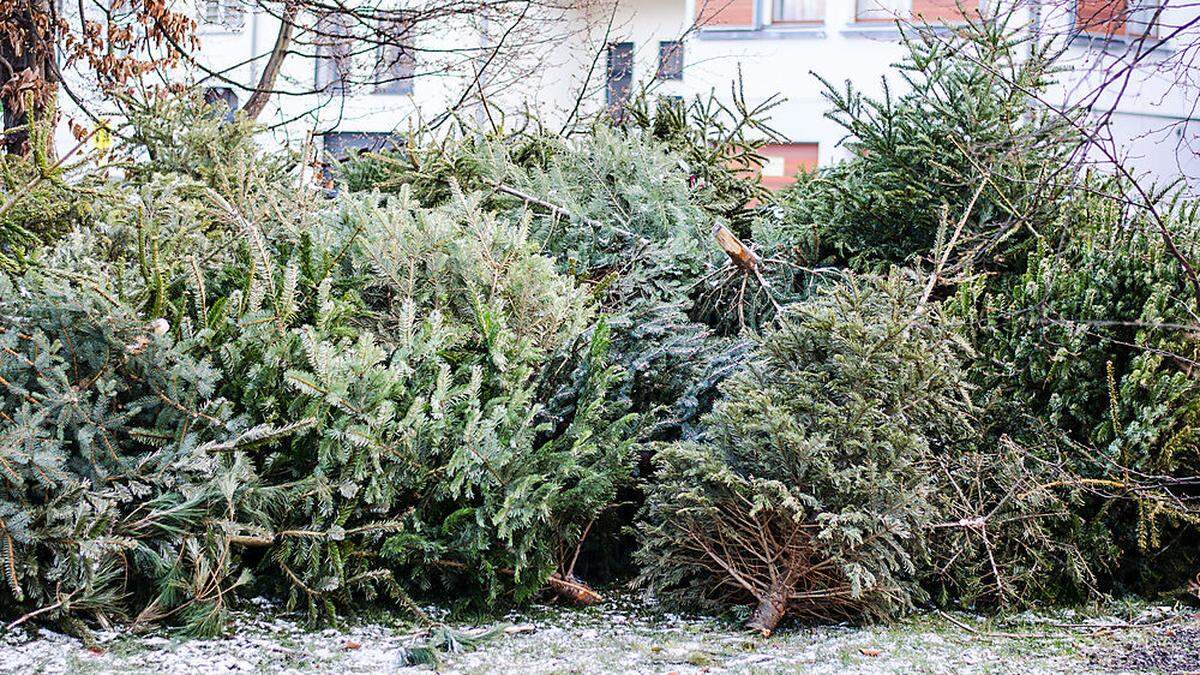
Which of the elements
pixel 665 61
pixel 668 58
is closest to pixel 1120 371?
pixel 665 61

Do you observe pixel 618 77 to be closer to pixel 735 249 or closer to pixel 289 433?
pixel 735 249

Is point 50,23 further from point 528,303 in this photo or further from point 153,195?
point 528,303

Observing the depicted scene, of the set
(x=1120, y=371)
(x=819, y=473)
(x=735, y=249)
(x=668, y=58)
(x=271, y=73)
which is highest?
(x=668, y=58)

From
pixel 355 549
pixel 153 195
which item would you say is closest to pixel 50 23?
pixel 153 195

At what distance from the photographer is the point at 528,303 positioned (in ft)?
13.4

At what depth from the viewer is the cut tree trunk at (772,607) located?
11.4ft

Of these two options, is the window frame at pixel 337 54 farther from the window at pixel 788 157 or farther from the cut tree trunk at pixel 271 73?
the window at pixel 788 157

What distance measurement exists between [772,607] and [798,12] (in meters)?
14.1

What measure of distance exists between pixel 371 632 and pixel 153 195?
2.59 m

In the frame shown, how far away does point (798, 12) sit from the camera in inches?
635

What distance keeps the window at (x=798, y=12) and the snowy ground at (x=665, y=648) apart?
44.8ft

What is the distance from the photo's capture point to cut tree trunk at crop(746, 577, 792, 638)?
11.4ft

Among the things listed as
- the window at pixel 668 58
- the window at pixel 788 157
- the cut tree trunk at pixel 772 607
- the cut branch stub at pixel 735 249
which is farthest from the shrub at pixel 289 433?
the window at pixel 788 157

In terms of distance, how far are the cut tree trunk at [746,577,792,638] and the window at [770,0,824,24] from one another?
13.9 metres
